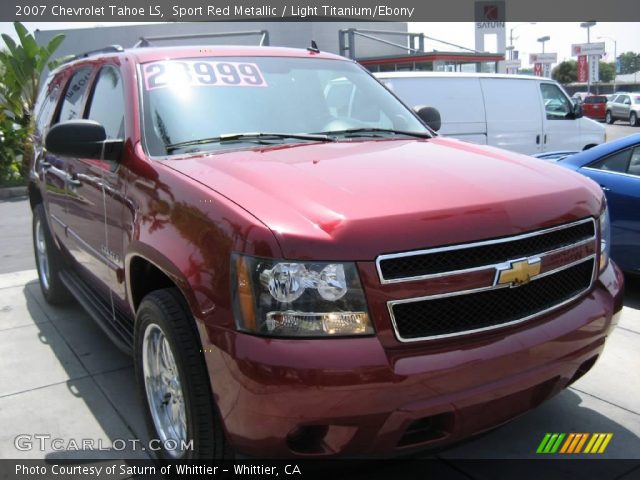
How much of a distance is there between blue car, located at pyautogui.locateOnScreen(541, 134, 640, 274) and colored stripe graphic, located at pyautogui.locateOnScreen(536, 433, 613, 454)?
257cm

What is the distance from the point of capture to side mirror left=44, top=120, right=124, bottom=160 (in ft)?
10.6

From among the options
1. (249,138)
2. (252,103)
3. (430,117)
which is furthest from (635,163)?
(249,138)

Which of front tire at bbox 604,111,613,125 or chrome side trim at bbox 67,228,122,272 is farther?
front tire at bbox 604,111,613,125

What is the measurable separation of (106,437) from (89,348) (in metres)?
1.35

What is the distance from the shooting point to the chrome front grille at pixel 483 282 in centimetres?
224

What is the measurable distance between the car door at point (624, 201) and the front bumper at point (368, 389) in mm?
3310

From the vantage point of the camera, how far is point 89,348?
456 cm

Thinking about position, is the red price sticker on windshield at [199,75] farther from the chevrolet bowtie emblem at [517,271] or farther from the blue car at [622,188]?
the blue car at [622,188]

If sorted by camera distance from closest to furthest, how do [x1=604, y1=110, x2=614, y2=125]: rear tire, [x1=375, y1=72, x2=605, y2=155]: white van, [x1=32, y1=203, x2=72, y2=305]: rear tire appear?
[x1=32, y1=203, x2=72, y2=305]: rear tire < [x1=375, y1=72, x2=605, y2=155]: white van < [x1=604, y1=110, x2=614, y2=125]: rear tire

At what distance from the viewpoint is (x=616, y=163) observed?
5.70 meters

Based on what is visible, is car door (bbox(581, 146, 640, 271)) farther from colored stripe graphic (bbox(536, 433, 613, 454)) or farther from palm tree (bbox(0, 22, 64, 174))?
palm tree (bbox(0, 22, 64, 174))

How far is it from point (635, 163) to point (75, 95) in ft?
15.2

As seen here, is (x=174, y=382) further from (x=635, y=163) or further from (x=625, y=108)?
(x=625, y=108)

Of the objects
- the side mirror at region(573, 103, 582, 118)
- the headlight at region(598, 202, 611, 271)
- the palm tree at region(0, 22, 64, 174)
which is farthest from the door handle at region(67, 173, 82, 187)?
the palm tree at region(0, 22, 64, 174)
